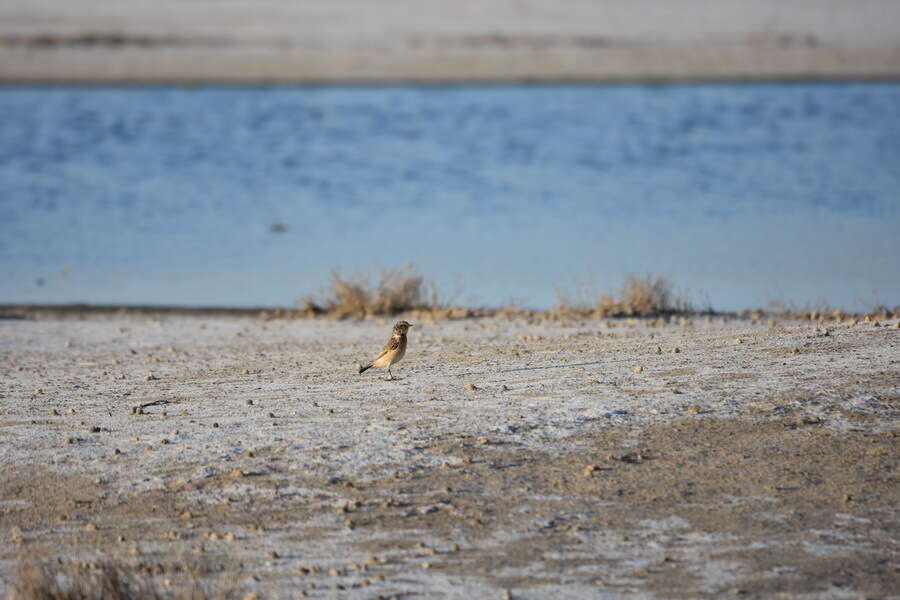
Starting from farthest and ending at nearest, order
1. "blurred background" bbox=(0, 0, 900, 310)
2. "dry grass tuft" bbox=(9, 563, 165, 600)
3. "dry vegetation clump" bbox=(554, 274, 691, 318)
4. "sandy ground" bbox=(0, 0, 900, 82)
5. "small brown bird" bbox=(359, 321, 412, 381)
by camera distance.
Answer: "sandy ground" bbox=(0, 0, 900, 82), "blurred background" bbox=(0, 0, 900, 310), "dry vegetation clump" bbox=(554, 274, 691, 318), "small brown bird" bbox=(359, 321, 412, 381), "dry grass tuft" bbox=(9, 563, 165, 600)

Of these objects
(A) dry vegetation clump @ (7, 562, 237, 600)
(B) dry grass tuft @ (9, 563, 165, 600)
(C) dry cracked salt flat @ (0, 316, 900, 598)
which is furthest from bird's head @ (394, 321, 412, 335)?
(B) dry grass tuft @ (9, 563, 165, 600)

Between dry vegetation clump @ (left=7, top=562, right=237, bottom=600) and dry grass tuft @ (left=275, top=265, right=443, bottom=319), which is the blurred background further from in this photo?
dry vegetation clump @ (left=7, top=562, right=237, bottom=600)

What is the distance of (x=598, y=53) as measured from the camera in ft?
153

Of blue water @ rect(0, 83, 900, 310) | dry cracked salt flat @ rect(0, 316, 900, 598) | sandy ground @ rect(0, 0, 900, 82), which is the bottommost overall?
dry cracked salt flat @ rect(0, 316, 900, 598)

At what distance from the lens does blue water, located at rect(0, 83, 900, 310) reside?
54.1 ft

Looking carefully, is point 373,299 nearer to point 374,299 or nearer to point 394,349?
point 374,299

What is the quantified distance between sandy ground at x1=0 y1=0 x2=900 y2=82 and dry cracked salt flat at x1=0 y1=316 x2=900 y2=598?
36.1m

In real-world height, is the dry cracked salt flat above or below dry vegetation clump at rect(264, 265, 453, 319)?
below

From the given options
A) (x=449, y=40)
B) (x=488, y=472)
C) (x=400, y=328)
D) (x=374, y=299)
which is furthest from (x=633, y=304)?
(x=449, y=40)

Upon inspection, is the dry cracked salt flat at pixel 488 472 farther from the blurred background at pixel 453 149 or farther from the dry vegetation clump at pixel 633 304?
the blurred background at pixel 453 149

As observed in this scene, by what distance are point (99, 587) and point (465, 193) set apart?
18.9 meters

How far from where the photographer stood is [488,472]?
7.12 meters

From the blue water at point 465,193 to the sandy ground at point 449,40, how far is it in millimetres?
2874

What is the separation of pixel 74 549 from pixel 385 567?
1652mm
